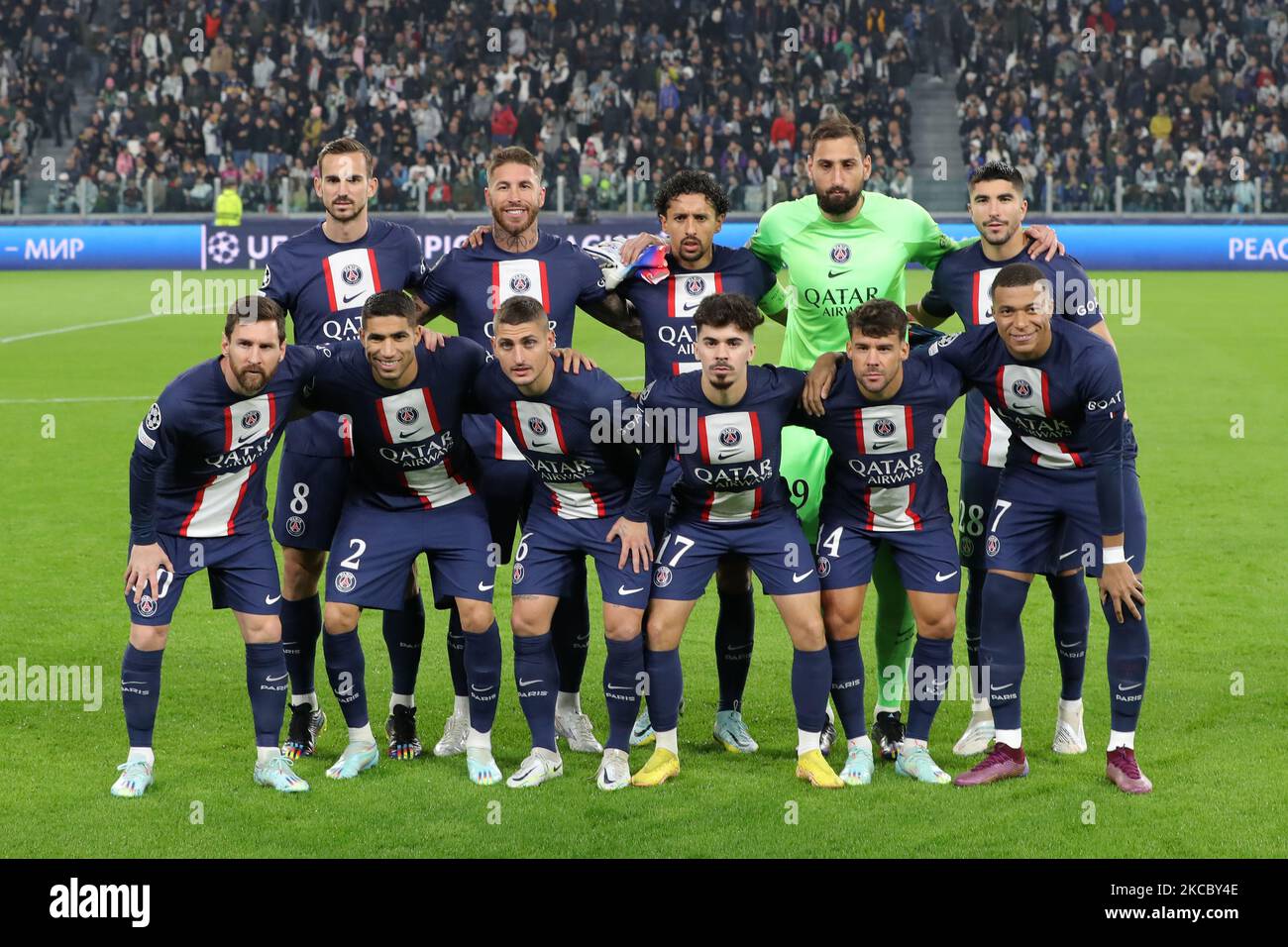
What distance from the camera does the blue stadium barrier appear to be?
92.3ft

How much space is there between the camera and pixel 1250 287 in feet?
85.3

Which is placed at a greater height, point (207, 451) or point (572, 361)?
point (572, 361)

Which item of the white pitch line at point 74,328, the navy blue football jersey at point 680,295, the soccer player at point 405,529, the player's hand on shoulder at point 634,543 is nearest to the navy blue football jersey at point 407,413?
the soccer player at point 405,529

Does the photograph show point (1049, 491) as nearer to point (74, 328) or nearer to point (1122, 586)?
point (1122, 586)

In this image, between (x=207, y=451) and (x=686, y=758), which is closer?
(x=207, y=451)

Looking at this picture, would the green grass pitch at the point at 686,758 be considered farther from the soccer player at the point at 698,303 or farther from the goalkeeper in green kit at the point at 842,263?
the goalkeeper in green kit at the point at 842,263

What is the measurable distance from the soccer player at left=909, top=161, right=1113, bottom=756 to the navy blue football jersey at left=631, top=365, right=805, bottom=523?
95cm

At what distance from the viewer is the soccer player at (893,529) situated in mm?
6352

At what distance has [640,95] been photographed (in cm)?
3341

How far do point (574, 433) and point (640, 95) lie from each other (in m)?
28.1

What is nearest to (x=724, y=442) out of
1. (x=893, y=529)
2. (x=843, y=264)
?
(x=893, y=529)

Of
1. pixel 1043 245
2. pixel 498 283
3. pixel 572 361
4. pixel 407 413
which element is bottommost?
pixel 407 413

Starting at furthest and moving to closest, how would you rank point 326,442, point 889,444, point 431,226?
point 431,226 → point 326,442 → point 889,444
